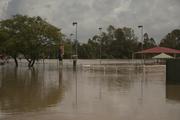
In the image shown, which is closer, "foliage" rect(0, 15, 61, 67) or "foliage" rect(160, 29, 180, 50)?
"foliage" rect(0, 15, 61, 67)

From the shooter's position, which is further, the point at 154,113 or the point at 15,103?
the point at 15,103

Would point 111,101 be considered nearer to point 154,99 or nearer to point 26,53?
point 154,99

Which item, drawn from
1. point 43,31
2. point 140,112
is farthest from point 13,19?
point 140,112

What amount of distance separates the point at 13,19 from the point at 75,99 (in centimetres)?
4124

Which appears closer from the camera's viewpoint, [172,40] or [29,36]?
[29,36]

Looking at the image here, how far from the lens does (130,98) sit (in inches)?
A: 618

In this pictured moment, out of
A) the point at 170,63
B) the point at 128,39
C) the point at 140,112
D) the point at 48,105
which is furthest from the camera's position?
the point at 128,39

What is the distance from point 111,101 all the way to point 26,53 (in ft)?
131

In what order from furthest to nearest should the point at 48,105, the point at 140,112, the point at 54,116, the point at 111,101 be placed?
the point at 111,101, the point at 48,105, the point at 140,112, the point at 54,116

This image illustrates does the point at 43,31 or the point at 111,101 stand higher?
the point at 43,31

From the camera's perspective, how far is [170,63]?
2364 centimetres

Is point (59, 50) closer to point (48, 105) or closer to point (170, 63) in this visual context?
point (170, 63)

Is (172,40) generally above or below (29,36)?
above

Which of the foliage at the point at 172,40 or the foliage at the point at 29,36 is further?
the foliage at the point at 172,40
